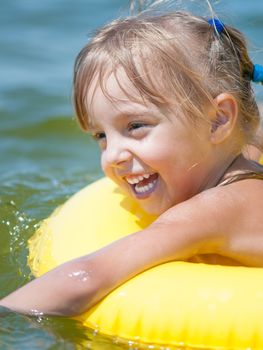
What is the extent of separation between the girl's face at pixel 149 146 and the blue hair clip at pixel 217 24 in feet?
1.09

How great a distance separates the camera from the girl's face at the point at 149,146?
2943 millimetres

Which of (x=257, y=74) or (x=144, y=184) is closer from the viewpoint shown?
(x=144, y=184)

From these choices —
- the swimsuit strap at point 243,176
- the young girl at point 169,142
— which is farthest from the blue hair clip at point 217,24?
the swimsuit strap at point 243,176

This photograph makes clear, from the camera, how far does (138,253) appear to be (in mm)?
2729

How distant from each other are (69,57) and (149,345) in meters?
4.07

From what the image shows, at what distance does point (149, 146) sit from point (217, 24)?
0.50m

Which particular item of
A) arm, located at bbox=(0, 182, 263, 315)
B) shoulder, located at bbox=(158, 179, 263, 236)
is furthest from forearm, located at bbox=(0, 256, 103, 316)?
shoulder, located at bbox=(158, 179, 263, 236)

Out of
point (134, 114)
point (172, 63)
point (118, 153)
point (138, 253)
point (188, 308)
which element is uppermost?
point (172, 63)

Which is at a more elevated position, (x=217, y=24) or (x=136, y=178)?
(x=217, y=24)

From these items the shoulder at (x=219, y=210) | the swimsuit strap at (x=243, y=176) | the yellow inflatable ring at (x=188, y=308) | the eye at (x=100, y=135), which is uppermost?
the eye at (x=100, y=135)

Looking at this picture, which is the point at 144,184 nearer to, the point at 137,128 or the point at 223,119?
the point at 137,128

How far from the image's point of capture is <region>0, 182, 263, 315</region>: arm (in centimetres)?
271

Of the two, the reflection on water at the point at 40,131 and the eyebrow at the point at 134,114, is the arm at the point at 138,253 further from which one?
the eyebrow at the point at 134,114

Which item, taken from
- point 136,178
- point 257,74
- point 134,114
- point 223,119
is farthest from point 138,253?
point 257,74
